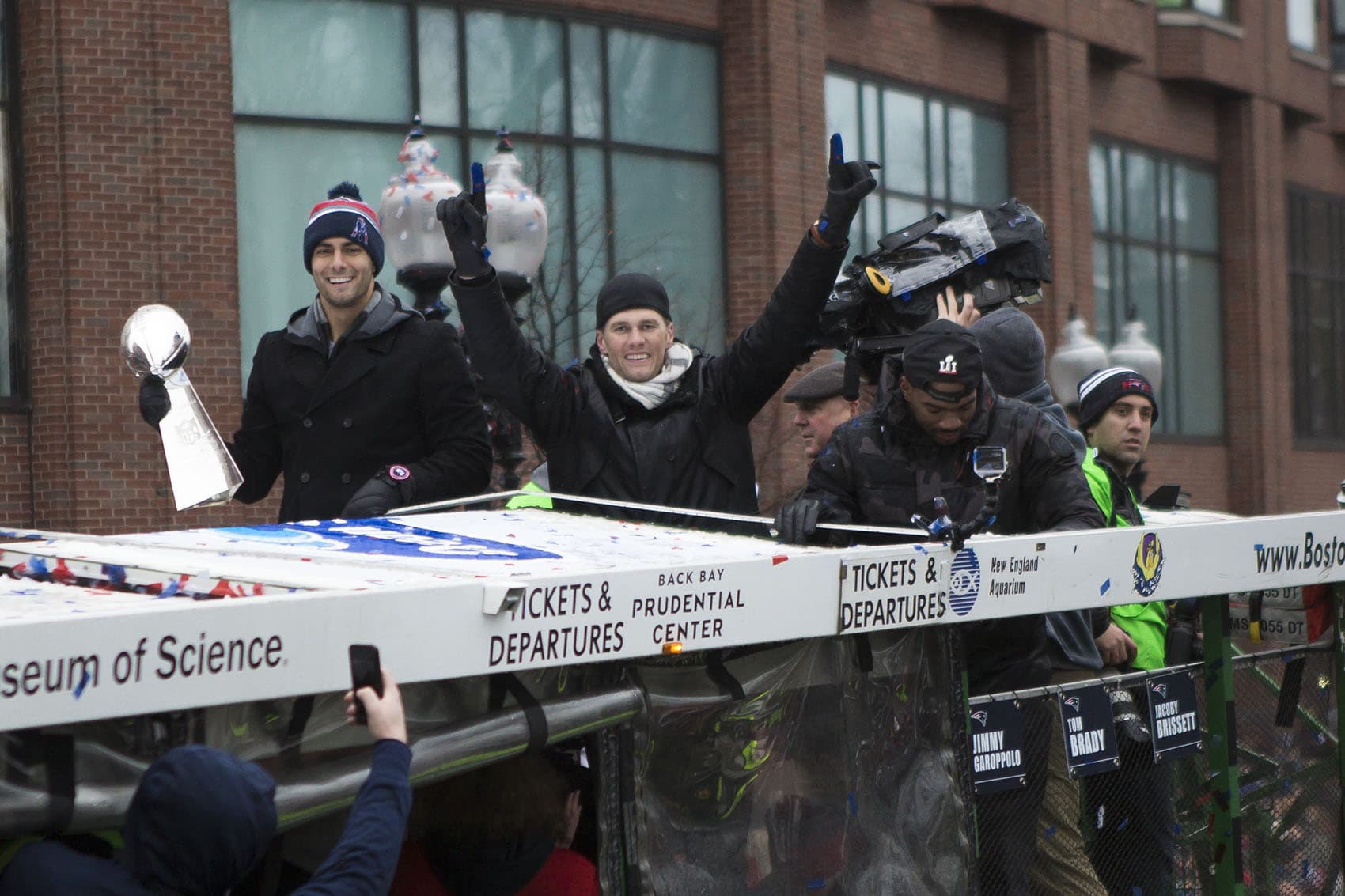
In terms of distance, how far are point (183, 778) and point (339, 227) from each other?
2611 mm

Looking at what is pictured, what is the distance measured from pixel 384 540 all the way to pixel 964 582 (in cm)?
123

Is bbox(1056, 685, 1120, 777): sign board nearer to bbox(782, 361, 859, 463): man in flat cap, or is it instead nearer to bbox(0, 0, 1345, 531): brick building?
bbox(782, 361, 859, 463): man in flat cap

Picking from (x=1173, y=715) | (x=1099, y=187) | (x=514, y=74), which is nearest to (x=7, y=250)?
(x=514, y=74)

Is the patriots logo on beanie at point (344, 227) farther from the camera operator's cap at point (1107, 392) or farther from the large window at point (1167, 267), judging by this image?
the large window at point (1167, 267)

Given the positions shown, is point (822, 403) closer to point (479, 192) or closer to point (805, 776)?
point (479, 192)

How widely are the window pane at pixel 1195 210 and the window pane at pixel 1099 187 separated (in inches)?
79.4

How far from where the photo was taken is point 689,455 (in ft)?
16.2

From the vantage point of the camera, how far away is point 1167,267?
26828mm

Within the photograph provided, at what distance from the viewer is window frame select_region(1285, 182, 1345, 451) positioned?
2927 centimetres

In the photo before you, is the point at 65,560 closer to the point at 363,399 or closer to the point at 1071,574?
the point at 363,399

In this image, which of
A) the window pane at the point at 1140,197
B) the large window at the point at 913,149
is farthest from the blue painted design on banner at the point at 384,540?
the window pane at the point at 1140,197

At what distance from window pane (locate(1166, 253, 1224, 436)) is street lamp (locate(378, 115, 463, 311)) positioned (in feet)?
63.4

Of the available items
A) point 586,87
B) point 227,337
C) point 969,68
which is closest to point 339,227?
point 227,337

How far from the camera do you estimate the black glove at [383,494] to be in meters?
4.46
